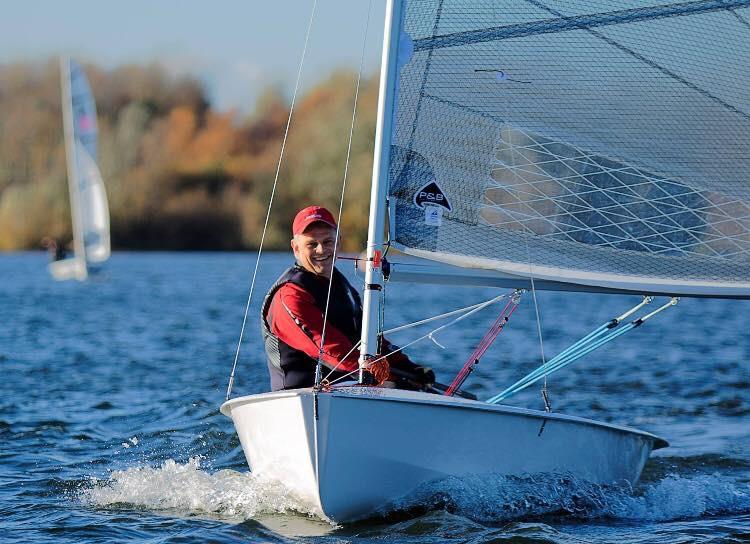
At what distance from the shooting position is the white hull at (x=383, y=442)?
5.51 metres

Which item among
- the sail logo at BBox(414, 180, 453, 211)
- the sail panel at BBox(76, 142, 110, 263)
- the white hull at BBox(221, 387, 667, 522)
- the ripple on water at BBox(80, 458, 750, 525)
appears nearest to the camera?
the white hull at BBox(221, 387, 667, 522)

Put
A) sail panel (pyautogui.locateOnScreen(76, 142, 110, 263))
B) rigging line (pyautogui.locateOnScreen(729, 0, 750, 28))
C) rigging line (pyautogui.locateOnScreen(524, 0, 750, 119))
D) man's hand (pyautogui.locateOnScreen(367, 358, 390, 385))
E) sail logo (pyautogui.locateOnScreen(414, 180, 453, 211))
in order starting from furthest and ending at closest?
sail panel (pyautogui.locateOnScreen(76, 142, 110, 263)) < rigging line (pyautogui.locateOnScreen(729, 0, 750, 28)) < rigging line (pyautogui.locateOnScreen(524, 0, 750, 119)) < sail logo (pyautogui.locateOnScreen(414, 180, 453, 211)) < man's hand (pyautogui.locateOnScreen(367, 358, 390, 385))

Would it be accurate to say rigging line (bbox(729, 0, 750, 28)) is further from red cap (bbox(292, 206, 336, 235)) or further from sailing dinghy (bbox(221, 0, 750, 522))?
red cap (bbox(292, 206, 336, 235))

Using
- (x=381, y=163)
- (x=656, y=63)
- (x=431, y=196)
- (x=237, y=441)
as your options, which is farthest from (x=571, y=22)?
(x=237, y=441)

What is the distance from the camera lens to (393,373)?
21.1 ft

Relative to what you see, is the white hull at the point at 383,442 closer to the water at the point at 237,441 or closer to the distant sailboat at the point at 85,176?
the water at the point at 237,441

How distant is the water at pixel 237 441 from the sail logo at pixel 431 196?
4.40ft

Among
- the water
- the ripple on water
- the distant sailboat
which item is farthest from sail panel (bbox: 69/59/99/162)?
the ripple on water

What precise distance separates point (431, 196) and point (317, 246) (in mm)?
609

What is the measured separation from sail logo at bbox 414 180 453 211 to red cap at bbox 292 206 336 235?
43cm

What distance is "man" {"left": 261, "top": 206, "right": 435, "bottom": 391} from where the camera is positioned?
5969mm

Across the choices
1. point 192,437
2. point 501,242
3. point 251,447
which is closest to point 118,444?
point 192,437

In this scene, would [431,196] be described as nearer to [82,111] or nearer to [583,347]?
[583,347]

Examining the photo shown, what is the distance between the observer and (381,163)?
597 cm
